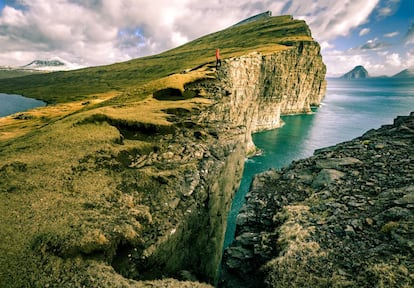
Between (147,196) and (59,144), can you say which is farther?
(59,144)

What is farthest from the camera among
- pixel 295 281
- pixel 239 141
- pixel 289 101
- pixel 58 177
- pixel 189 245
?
pixel 289 101

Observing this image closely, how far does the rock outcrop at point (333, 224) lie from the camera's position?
370 inches

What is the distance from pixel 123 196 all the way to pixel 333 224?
12110mm

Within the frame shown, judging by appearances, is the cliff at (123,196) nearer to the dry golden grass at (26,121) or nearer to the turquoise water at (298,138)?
the turquoise water at (298,138)

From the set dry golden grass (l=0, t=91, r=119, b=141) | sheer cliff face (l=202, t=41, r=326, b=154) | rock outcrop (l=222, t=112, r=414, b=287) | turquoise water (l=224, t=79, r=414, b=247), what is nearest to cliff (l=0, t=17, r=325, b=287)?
rock outcrop (l=222, t=112, r=414, b=287)

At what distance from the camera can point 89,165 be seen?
17.8 m

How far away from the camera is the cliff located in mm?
11156

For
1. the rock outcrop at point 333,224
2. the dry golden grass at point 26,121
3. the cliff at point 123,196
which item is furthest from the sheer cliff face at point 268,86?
the dry golden grass at point 26,121

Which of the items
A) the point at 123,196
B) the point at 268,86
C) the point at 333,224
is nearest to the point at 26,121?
the point at 123,196

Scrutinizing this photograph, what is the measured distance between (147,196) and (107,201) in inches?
99.7

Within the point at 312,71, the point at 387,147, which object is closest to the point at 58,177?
the point at 387,147

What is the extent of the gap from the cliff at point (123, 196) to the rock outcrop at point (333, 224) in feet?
13.5

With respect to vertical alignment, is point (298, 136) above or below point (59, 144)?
below

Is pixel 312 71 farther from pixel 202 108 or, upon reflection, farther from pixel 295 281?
pixel 295 281
